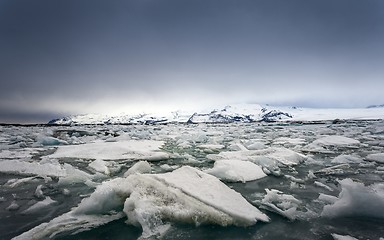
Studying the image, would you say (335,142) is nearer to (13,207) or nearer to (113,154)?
(113,154)

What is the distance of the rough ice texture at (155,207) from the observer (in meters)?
2.51

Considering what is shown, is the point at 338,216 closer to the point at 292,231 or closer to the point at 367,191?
the point at 367,191

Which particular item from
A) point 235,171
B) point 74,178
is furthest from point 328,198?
point 74,178

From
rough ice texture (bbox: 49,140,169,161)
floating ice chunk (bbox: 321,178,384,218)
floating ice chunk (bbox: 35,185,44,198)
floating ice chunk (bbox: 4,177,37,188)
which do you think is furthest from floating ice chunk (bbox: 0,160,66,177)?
floating ice chunk (bbox: 321,178,384,218)

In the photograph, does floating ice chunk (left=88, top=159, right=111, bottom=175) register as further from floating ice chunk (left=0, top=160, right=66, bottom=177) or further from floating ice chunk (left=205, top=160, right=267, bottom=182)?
floating ice chunk (left=205, top=160, right=267, bottom=182)

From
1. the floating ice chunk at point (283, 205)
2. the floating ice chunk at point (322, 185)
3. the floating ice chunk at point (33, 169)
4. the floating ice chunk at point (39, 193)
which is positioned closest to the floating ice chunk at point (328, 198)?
the floating ice chunk at point (283, 205)

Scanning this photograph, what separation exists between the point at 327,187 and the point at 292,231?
6.28ft

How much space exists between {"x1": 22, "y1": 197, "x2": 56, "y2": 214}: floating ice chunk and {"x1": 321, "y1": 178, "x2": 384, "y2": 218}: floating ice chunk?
329 centimetres

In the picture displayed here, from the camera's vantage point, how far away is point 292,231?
8.31 feet

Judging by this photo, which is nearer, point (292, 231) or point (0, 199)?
point (292, 231)

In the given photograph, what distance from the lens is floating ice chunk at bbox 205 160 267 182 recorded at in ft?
15.1

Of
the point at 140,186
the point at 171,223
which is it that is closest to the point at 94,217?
the point at 140,186

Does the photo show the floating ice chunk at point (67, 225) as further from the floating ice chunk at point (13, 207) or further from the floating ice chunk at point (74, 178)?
the floating ice chunk at point (74, 178)

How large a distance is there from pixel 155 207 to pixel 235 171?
98.0 inches
